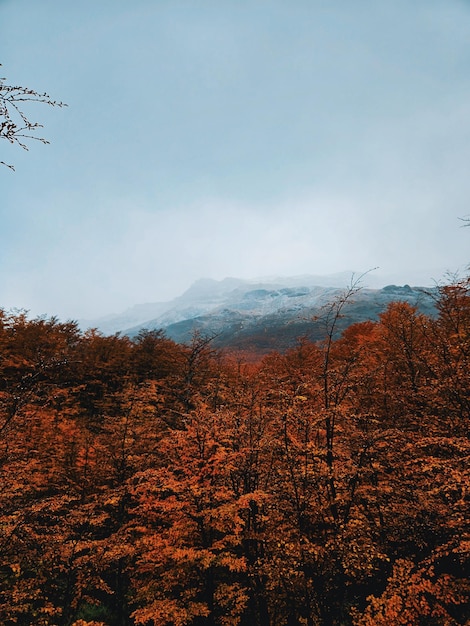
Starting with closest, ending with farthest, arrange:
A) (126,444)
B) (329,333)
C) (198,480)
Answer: (329,333) < (198,480) < (126,444)

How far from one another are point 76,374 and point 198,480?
21669 mm

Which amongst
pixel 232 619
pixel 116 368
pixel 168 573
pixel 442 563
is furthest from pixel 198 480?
pixel 116 368

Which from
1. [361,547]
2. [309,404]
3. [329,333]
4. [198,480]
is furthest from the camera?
[309,404]

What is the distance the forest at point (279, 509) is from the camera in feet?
32.4

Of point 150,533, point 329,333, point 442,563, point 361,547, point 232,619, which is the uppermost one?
point 329,333

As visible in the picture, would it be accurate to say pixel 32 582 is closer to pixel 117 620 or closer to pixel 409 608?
pixel 117 620

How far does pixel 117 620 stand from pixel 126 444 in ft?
25.3

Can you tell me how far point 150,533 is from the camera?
1440cm

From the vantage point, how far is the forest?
988 cm

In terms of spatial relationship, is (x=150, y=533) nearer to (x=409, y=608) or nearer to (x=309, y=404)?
(x=309, y=404)

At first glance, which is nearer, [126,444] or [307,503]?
[307,503]

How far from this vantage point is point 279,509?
10969 millimetres

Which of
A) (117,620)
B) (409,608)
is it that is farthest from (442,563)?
Answer: (117,620)

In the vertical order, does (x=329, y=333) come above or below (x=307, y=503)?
above
